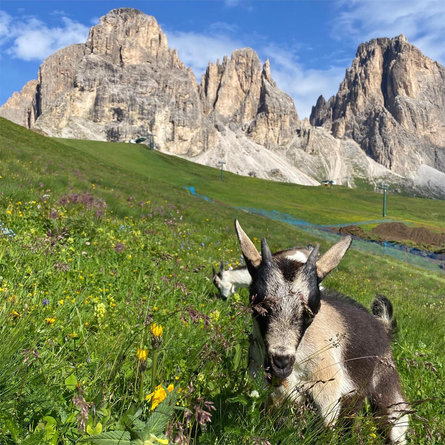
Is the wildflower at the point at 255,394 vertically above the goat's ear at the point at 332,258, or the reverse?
the goat's ear at the point at 332,258

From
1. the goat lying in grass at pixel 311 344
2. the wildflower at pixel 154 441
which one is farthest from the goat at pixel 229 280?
the wildflower at pixel 154 441

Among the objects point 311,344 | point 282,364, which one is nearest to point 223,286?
point 311,344

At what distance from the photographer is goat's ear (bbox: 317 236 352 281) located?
3525 millimetres

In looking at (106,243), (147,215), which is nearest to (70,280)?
(106,243)

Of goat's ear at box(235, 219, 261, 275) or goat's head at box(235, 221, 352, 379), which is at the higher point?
goat's ear at box(235, 219, 261, 275)

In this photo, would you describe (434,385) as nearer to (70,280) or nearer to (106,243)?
(70,280)

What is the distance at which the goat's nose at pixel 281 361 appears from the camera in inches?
118

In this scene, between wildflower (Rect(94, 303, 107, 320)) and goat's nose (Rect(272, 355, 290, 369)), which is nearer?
goat's nose (Rect(272, 355, 290, 369))

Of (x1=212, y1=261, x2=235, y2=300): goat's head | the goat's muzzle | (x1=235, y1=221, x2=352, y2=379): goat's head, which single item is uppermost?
(x1=235, y1=221, x2=352, y2=379): goat's head

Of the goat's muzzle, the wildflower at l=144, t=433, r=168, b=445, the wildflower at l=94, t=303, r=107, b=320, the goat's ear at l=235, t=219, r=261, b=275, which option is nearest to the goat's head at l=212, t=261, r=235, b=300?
the wildflower at l=94, t=303, r=107, b=320

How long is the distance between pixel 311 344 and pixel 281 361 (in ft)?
2.03

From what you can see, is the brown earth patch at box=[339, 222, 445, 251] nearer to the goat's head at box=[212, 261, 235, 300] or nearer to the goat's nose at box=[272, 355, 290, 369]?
the goat's head at box=[212, 261, 235, 300]

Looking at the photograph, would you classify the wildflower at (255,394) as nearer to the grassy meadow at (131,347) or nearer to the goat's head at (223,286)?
the grassy meadow at (131,347)

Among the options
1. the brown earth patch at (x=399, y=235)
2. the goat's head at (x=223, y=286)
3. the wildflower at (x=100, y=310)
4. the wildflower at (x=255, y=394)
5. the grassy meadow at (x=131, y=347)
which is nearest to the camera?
A: the grassy meadow at (x=131, y=347)
